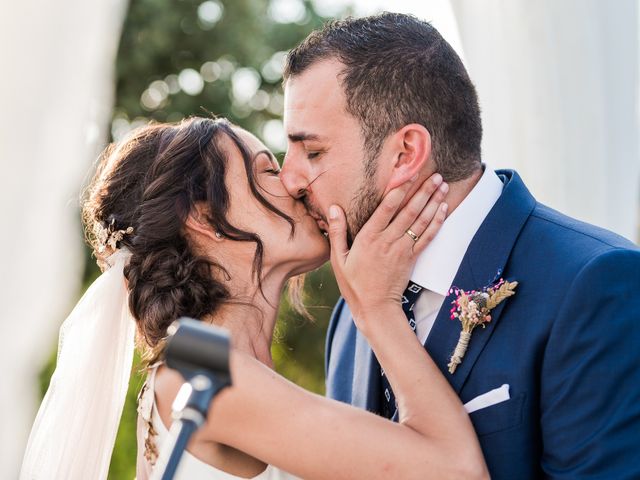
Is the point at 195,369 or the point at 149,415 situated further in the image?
the point at 149,415

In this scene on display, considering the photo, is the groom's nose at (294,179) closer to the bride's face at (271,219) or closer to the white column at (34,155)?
the bride's face at (271,219)

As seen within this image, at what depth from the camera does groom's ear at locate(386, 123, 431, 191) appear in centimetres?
297

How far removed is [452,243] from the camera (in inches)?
116

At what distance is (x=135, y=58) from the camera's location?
11.2 m

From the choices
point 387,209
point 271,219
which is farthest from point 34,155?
point 387,209

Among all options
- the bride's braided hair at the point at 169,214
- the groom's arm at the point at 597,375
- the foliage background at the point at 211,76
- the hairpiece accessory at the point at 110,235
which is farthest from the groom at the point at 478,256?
the foliage background at the point at 211,76

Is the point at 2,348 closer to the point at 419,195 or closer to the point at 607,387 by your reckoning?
the point at 419,195

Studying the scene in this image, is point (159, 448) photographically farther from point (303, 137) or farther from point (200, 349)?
point (200, 349)

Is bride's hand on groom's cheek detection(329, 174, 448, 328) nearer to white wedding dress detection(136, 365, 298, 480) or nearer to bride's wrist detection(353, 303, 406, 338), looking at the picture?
bride's wrist detection(353, 303, 406, 338)

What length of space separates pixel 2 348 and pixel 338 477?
1.30m

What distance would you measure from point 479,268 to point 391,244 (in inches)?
12.2

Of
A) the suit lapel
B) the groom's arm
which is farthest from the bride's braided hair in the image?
the groom's arm

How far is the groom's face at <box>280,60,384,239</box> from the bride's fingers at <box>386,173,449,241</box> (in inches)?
4.9

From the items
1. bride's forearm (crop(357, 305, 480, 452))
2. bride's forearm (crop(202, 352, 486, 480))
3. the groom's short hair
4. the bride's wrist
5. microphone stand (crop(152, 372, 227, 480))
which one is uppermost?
the groom's short hair
